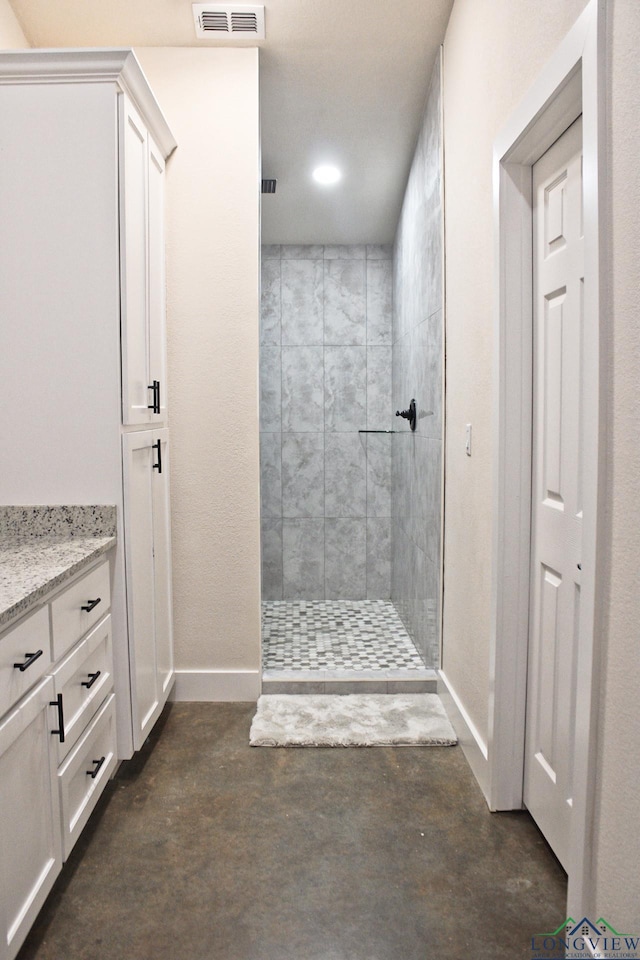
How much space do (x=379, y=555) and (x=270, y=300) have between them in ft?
6.39

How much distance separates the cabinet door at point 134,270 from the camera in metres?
2.18

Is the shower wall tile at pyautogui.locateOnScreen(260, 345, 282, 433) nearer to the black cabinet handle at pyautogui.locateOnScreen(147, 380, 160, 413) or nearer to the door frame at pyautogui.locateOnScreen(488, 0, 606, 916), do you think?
the black cabinet handle at pyautogui.locateOnScreen(147, 380, 160, 413)

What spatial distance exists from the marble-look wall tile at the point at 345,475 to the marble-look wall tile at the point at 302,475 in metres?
0.05

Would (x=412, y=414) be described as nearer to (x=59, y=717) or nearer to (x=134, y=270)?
(x=134, y=270)

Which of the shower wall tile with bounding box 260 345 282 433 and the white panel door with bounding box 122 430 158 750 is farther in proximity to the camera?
the shower wall tile with bounding box 260 345 282 433

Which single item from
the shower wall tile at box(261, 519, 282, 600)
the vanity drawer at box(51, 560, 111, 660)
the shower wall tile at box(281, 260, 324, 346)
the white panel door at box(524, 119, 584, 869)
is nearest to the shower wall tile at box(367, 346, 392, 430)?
the shower wall tile at box(281, 260, 324, 346)

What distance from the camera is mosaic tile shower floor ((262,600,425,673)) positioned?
357 centimetres

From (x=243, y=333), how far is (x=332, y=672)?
1546 millimetres

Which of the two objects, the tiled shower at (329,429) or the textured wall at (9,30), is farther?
the tiled shower at (329,429)

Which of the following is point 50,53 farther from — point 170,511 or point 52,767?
point 52,767

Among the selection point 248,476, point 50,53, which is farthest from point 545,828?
point 50,53

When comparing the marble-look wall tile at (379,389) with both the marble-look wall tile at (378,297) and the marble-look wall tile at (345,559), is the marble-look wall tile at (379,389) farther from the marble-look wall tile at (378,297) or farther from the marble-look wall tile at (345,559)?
the marble-look wall tile at (345,559)

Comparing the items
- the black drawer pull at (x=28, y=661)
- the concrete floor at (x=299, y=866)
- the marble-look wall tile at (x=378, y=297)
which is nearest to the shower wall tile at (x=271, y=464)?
the marble-look wall tile at (x=378, y=297)

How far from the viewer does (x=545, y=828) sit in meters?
1.97
